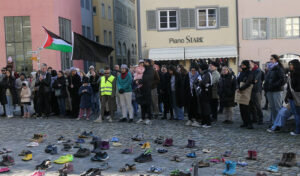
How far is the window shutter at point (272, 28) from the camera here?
30.5 m

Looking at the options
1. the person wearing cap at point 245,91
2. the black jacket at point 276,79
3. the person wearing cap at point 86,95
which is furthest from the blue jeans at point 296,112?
the person wearing cap at point 86,95

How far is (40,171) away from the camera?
23.1 feet

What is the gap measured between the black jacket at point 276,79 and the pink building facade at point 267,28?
20034 millimetres

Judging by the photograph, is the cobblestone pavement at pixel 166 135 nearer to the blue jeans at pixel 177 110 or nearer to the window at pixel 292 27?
the blue jeans at pixel 177 110

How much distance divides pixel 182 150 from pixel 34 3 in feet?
71.6

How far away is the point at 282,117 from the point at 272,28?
21.3m

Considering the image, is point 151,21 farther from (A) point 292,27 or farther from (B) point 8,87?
(B) point 8,87

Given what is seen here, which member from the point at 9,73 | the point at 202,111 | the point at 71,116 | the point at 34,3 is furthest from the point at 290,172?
the point at 34,3

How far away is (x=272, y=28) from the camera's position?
100ft

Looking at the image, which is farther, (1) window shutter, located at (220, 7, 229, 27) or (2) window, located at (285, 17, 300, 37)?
(2) window, located at (285, 17, 300, 37)

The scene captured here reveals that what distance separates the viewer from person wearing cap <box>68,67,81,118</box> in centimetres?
1503

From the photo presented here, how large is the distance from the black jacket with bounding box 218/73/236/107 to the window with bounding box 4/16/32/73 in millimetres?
18266

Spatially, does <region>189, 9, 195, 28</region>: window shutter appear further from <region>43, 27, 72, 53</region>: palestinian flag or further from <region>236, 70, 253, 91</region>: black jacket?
<region>236, 70, 253, 91</region>: black jacket

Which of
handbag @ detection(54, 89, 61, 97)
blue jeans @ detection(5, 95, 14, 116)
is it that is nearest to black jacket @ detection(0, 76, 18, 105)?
blue jeans @ detection(5, 95, 14, 116)
